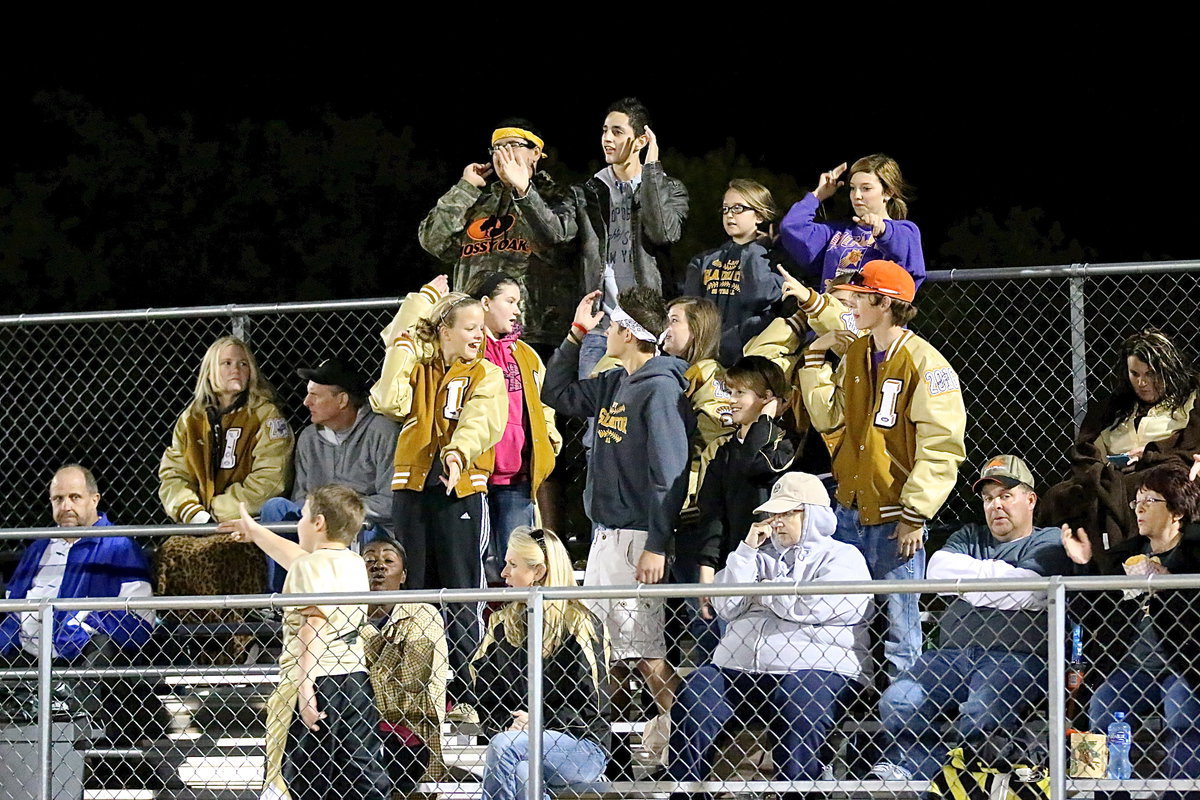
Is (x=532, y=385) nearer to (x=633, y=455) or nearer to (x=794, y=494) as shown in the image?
(x=633, y=455)

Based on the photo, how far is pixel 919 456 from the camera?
7145mm

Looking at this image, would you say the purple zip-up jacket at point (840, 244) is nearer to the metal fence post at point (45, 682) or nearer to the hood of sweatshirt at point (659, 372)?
the hood of sweatshirt at point (659, 372)

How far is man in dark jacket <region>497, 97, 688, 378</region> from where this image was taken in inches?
324

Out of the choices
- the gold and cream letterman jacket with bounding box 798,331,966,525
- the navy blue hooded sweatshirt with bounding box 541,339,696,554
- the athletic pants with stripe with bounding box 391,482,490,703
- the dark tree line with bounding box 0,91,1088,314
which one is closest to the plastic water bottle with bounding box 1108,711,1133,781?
the gold and cream letterman jacket with bounding box 798,331,966,525

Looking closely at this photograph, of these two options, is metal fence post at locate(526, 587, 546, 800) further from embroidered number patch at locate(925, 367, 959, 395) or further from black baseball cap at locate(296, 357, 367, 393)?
black baseball cap at locate(296, 357, 367, 393)

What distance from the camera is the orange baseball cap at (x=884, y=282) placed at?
7348 mm

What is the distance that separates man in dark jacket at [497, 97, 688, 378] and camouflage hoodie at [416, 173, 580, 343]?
0.32 feet

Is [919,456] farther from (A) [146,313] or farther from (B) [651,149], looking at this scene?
(A) [146,313]

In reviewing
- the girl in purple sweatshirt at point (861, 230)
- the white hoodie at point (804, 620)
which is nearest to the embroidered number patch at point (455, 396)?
the girl in purple sweatshirt at point (861, 230)

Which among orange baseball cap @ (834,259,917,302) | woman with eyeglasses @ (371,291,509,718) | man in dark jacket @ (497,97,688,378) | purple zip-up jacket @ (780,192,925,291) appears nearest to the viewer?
orange baseball cap @ (834,259,917,302)

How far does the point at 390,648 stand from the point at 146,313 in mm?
2488

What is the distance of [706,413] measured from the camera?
762cm

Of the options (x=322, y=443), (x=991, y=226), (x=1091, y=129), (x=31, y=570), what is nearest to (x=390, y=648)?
(x=322, y=443)

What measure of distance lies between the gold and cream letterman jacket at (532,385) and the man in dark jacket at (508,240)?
0.80 ft
